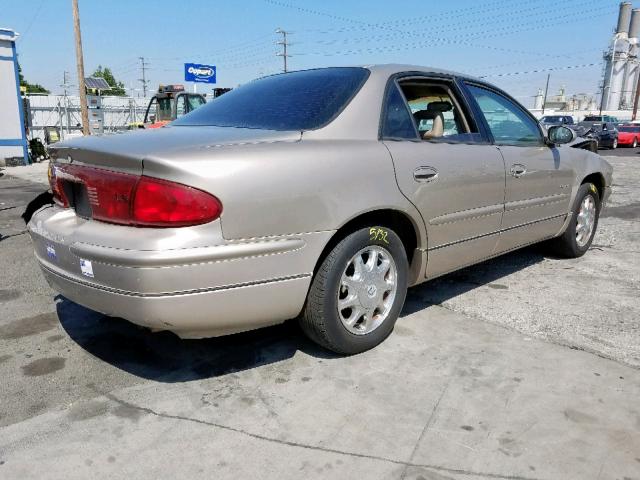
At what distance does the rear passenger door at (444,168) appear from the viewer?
9.70 feet

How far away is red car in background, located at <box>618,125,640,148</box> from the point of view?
27.7 meters

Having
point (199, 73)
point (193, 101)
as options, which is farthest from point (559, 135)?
point (199, 73)

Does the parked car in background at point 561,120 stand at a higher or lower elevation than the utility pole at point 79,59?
lower

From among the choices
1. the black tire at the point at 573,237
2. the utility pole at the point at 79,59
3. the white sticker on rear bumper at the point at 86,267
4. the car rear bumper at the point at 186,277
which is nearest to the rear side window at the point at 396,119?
the car rear bumper at the point at 186,277

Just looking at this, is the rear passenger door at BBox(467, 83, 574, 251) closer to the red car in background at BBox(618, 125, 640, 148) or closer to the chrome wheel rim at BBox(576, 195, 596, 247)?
the chrome wheel rim at BBox(576, 195, 596, 247)

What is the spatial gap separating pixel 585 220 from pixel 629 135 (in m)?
27.3

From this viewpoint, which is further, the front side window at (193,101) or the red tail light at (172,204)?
the front side window at (193,101)

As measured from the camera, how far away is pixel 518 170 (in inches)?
147

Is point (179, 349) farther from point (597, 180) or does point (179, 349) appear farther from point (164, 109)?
point (164, 109)

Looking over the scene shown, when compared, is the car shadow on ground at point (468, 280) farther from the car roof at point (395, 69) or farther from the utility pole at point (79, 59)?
the utility pole at point (79, 59)

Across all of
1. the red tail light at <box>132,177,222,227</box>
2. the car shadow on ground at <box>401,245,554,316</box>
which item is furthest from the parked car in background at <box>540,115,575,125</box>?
the red tail light at <box>132,177,222,227</box>

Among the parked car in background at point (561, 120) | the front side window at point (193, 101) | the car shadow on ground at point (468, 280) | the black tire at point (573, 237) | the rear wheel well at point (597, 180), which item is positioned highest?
the front side window at point (193, 101)

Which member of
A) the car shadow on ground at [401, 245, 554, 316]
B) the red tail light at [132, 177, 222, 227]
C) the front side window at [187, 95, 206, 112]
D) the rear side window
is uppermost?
the front side window at [187, 95, 206, 112]

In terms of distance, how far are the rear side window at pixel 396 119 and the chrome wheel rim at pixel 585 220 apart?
2517 mm
